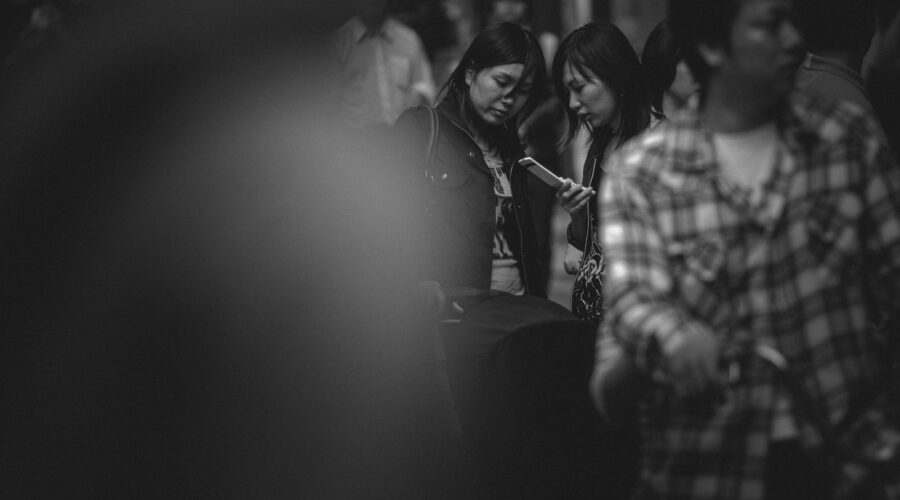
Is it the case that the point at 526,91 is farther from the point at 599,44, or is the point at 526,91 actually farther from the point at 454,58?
the point at 454,58

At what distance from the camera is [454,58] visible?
30.4 ft

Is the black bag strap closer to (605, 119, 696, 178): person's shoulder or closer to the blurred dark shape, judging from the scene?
(605, 119, 696, 178): person's shoulder

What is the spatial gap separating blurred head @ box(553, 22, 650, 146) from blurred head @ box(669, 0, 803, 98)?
2.03 meters

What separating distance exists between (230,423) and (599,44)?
6.46ft

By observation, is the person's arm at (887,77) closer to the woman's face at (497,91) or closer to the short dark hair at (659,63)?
the short dark hair at (659,63)

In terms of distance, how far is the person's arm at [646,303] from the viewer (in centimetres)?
233

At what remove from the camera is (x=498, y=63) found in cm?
482

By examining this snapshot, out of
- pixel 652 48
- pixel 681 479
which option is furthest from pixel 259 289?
pixel 681 479

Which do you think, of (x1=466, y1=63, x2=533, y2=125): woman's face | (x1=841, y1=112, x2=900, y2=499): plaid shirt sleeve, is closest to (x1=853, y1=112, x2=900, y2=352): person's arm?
(x1=841, y1=112, x2=900, y2=499): plaid shirt sleeve

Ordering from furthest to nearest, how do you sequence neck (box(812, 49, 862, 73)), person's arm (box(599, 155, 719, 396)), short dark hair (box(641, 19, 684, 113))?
short dark hair (box(641, 19, 684, 113)), neck (box(812, 49, 862, 73)), person's arm (box(599, 155, 719, 396))

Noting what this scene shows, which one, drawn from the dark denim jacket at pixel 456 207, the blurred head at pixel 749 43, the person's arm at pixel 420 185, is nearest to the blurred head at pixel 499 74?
the dark denim jacket at pixel 456 207

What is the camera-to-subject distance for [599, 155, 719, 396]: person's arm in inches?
91.6

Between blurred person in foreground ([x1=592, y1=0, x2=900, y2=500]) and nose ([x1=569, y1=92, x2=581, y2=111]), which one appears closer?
blurred person in foreground ([x1=592, y1=0, x2=900, y2=500])

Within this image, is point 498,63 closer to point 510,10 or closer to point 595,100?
point 595,100
